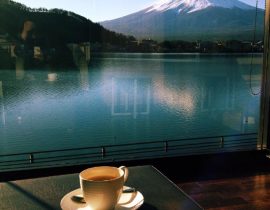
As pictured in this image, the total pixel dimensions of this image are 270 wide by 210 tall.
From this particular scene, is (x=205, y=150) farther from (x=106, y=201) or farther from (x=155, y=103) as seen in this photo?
(x=106, y=201)

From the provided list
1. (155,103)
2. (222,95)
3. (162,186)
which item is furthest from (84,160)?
(162,186)

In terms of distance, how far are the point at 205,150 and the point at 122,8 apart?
1330mm

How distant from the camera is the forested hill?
7.22ft

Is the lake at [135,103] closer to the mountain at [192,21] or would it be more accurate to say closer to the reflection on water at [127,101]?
the reflection on water at [127,101]

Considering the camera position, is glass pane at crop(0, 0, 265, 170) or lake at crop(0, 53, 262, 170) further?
lake at crop(0, 53, 262, 170)

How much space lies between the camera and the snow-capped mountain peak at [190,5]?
2.59 meters

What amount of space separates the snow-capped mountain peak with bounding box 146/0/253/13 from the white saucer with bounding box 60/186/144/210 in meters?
2.09

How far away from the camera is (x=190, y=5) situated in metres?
2.80

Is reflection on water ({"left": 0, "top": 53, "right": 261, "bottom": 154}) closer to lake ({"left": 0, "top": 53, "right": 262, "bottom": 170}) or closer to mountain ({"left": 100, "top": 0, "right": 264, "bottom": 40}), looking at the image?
lake ({"left": 0, "top": 53, "right": 262, "bottom": 170})

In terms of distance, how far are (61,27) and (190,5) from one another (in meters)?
1.15

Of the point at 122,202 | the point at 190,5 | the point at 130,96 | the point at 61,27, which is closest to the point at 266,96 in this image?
the point at 190,5

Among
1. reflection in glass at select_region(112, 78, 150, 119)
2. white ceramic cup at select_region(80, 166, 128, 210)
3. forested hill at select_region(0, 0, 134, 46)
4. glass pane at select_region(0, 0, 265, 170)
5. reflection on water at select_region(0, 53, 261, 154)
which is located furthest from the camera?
reflection in glass at select_region(112, 78, 150, 119)

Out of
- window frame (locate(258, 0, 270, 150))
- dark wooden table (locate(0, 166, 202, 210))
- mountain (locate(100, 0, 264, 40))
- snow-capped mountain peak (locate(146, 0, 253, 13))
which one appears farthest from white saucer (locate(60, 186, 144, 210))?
window frame (locate(258, 0, 270, 150))

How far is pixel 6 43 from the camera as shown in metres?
2.16
